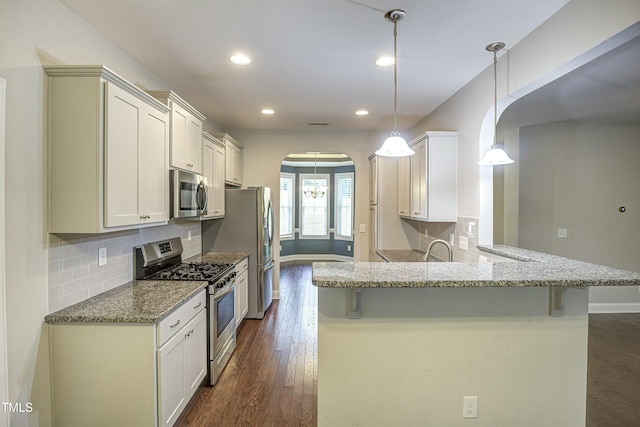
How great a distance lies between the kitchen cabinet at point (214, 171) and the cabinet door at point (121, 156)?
4.76 feet

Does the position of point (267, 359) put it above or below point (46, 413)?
below

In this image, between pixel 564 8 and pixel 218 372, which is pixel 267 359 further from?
pixel 564 8

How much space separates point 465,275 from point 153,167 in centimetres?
228

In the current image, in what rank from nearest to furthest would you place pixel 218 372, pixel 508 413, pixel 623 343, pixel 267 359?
pixel 508 413 < pixel 218 372 < pixel 267 359 < pixel 623 343

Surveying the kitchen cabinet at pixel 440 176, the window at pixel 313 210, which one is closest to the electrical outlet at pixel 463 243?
the kitchen cabinet at pixel 440 176

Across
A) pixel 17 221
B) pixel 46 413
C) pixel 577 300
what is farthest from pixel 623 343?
pixel 17 221

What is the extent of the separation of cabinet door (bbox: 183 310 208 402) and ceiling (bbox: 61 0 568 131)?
213 centimetres

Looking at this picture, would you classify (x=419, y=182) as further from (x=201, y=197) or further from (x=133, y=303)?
(x=133, y=303)

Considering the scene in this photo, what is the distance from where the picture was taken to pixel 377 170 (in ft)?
16.0

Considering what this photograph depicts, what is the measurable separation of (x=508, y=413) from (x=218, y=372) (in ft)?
7.43

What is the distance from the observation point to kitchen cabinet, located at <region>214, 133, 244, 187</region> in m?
4.47

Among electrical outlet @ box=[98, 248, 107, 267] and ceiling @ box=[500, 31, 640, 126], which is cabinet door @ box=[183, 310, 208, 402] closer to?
electrical outlet @ box=[98, 248, 107, 267]

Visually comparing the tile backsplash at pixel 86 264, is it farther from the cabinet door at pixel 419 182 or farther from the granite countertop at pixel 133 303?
the cabinet door at pixel 419 182

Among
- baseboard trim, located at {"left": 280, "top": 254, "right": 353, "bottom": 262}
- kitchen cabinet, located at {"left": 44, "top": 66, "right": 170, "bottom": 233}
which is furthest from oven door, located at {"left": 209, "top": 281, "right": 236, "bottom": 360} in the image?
baseboard trim, located at {"left": 280, "top": 254, "right": 353, "bottom": 262}
